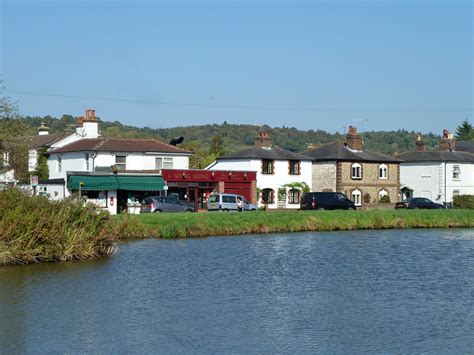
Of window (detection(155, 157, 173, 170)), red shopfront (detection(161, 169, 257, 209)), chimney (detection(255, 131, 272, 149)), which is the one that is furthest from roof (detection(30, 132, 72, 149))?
chimney (detection(255, 131, 272, 149))

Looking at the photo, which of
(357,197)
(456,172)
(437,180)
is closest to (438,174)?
(437,180)

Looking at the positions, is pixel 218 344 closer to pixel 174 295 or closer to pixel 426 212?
pixel 174 295

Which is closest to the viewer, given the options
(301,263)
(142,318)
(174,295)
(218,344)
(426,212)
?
(218,344)

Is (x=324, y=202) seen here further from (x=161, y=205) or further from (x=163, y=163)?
(x=161, y=205)

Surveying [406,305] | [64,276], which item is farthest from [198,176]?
[406,305]

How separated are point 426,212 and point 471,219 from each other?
3884 mm

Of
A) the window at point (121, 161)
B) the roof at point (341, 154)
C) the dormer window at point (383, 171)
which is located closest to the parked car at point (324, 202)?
the roof at point (341, 154)

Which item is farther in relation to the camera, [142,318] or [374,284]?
[374,284]

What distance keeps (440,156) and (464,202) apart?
15.6 meters

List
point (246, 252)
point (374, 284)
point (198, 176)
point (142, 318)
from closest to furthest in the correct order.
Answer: point (142, 318)
point (374, 284)
point (246, 252)
point (198, 176)

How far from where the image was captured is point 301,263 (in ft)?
122

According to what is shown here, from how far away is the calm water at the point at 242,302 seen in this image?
20.8 meters

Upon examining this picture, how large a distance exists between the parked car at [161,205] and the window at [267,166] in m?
15.0

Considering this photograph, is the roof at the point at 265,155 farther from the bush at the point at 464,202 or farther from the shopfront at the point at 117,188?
the bush at the point at 464,202
